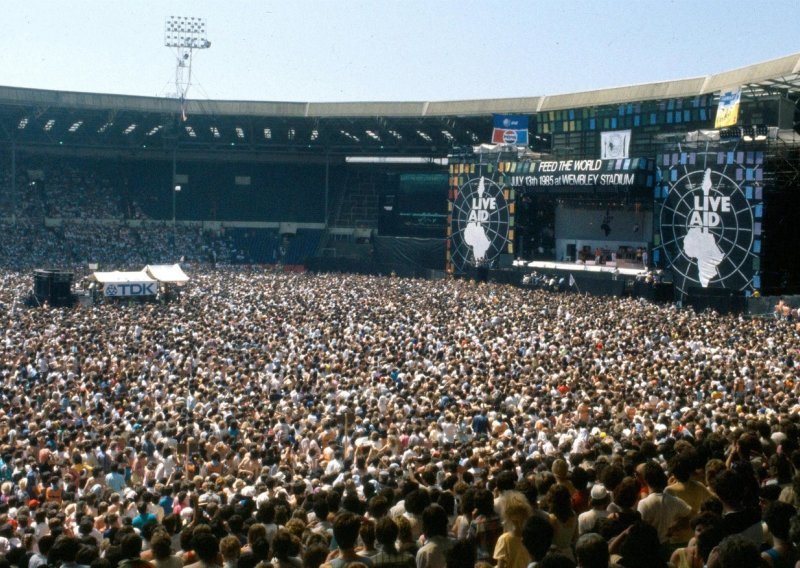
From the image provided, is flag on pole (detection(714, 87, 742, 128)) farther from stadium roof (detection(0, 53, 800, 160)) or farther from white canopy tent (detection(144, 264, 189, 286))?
white canopy tent (detection(144, 264, 189, 286))

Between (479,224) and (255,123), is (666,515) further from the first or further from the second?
(255,123)

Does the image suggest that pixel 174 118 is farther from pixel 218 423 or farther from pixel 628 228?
pixel 218 423

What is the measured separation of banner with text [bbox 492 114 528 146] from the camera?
3941 centimetres

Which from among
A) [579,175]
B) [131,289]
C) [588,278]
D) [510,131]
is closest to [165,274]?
[131,289]

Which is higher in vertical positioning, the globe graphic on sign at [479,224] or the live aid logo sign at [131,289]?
the globe graphic on sign at [479,224]

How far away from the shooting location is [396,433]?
513 inches

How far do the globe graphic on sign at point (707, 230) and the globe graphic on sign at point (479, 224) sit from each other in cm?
867

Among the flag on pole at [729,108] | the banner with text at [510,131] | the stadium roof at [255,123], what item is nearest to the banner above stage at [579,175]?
the banner with text at [510,131]

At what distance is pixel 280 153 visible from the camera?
5678 cm

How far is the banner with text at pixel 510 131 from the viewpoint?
39406 mm

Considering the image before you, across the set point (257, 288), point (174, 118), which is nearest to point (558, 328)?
point (257, 288)

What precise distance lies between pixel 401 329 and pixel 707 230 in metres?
12.4

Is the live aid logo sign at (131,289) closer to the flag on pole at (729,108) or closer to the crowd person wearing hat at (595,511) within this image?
the flag on pole at (729,108)

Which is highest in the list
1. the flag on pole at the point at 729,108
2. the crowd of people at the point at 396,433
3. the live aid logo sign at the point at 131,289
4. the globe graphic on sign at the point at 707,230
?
the flag on pole at the point at 729,108
